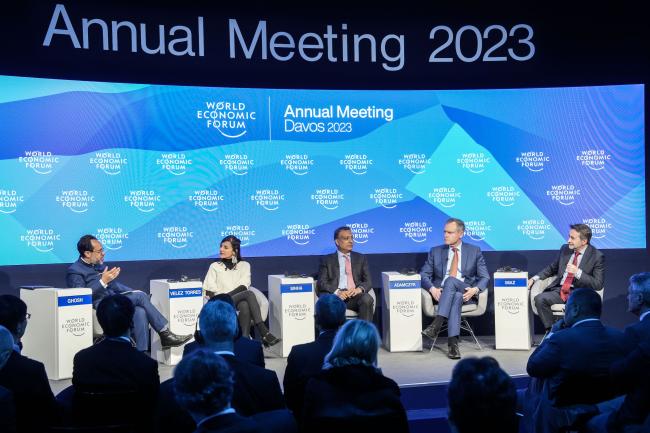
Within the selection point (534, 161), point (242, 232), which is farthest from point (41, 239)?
point (534, 161)

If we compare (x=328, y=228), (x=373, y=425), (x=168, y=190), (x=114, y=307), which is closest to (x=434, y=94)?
(x=328, y=228)

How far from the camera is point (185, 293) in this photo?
22.7 feet

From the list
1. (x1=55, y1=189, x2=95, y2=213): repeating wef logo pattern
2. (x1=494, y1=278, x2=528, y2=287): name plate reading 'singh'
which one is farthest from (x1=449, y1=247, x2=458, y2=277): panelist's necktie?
(x1=55, y1=189, x2=95, y2=213): repeating wef logo pattern

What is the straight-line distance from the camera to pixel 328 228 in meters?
8.02

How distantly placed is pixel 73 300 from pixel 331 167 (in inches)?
116

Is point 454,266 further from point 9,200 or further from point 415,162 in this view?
point 9,200

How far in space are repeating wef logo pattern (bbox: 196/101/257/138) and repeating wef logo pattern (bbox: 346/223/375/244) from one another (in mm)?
1479

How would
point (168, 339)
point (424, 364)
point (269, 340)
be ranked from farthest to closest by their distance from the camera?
point (269, 340) → point (168, 339) → point (424, 364)

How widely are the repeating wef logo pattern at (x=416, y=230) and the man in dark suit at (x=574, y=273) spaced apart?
1248mm

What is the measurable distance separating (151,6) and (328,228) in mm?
2781

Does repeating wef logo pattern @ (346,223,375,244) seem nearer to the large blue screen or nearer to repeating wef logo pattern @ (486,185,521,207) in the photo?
the large blue screen

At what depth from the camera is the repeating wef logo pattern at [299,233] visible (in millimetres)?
7906

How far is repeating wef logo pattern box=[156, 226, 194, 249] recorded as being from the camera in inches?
296

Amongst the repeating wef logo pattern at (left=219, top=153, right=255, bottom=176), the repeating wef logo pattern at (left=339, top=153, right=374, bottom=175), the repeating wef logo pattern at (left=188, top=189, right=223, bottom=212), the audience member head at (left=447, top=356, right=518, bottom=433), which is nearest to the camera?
the audience member head at (left=447, top=356, right=518, bottom=433)
